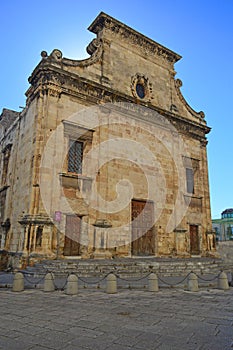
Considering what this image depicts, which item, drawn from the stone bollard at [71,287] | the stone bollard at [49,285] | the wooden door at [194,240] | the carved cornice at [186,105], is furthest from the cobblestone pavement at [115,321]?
the carved cornice at [186,105]

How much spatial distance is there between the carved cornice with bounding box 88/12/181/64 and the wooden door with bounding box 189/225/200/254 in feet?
42.0

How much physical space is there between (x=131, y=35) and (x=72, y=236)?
14157 mm

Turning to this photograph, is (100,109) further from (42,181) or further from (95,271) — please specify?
(95,271)

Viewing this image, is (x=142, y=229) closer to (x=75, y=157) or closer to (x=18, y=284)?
(x=75, y=157)

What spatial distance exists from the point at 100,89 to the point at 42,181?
6.63m

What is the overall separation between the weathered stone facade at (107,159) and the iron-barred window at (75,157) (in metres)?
0.06

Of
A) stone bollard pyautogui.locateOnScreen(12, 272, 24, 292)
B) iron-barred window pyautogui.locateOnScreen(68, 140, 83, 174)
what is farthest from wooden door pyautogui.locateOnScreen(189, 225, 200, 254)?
stone bollard pyautogui.locateOnScreen(12, 272, 24, 292)

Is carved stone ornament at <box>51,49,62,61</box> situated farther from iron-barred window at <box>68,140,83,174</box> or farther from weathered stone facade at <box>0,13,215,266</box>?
iron-barred window at <box>68,140,83,174</box>

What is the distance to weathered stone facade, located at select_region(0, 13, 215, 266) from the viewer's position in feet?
45.5

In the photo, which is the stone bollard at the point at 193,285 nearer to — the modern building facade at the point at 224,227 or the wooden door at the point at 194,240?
the wooden door at the point at 194,240

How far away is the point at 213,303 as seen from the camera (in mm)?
7516

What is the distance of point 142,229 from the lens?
55.5 feet

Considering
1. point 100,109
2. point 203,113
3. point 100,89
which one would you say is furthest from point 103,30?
point 203,113

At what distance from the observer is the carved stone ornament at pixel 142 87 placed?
19.0 m
